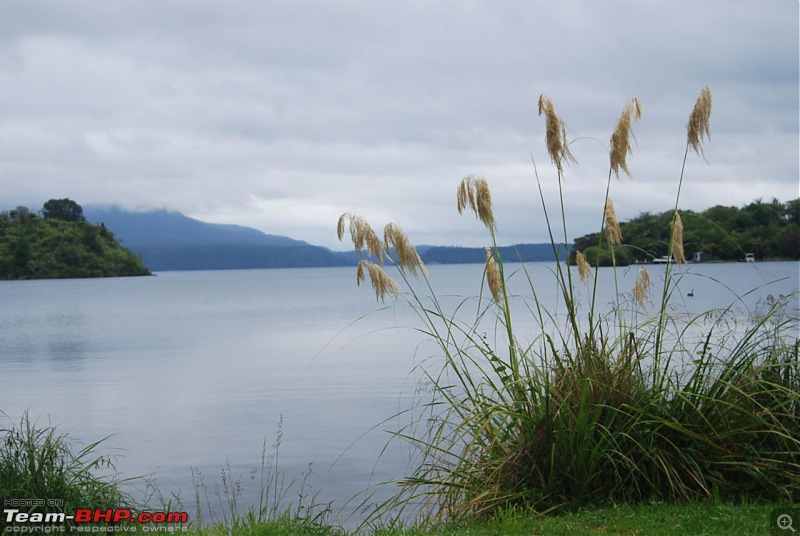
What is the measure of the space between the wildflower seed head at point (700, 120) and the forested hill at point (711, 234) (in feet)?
2.10

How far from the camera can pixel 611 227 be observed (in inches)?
252

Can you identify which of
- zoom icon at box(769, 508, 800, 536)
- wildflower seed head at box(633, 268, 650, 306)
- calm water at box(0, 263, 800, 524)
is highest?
wildflower seed head at box(633, 268, 650, 306)

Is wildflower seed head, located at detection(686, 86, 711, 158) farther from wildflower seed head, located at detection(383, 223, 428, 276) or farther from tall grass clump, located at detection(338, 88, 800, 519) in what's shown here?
wildflower seed head, located at detection(383, 223, 428, 276)

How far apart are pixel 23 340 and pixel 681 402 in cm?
3081

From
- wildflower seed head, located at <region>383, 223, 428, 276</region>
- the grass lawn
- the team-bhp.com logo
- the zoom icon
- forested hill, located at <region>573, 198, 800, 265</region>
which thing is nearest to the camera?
the zoom icon

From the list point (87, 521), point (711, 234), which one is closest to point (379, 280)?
point (87, 521)

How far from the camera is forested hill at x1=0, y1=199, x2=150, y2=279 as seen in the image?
111 m

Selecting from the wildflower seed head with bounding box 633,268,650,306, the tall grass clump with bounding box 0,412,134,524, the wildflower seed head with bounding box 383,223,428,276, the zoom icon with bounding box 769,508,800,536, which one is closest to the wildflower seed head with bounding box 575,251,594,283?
the wildflower seed head with bounding box 633,268,650,306

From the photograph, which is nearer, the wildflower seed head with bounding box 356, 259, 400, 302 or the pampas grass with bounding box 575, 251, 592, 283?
the wildflower seed head with bounding box 356, 259, 400, 302

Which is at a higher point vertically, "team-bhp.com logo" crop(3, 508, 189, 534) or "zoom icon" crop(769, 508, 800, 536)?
"zoom icon" crop(769, 508, 800, 536)

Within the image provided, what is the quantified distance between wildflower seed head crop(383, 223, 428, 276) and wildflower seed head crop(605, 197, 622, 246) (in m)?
1.62

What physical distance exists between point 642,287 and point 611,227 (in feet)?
2.17

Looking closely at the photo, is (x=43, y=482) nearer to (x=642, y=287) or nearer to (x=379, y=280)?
(x=379, y=280)

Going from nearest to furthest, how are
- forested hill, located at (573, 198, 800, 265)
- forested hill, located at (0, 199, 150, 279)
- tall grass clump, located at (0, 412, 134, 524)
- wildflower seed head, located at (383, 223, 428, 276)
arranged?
tall grass clump, located at (0, 412, 134, 524), wildflower seed head, located at (383, 223, 428, 276), forested hill, located at (573, 198, 800, 265), forested hill, located at (0, 199, 150, 279)
